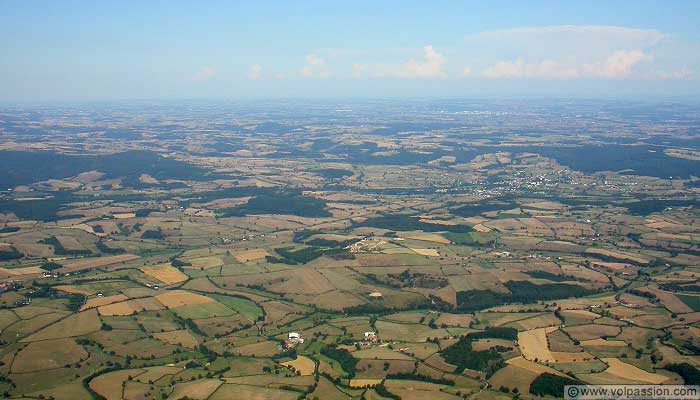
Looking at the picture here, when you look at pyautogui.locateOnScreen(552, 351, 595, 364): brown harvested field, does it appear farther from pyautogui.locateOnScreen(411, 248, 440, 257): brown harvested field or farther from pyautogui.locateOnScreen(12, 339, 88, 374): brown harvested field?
pyautogui.locateOnScreen(12, 339, 88, 374): brown harvested field

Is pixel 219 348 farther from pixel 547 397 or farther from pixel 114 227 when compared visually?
pixel 114 227

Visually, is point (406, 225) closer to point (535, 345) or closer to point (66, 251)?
point (535, 345)

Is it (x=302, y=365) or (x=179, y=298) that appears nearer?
(x=302, y=365)

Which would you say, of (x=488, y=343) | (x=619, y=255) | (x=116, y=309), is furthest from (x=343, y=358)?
(x=619, y=255)

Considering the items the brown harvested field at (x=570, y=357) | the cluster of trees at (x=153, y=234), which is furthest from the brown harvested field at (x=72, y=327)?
the brown harvested field at (x=570, y=357)

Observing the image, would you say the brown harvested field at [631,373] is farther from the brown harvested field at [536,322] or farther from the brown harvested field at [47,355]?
the brown harvested field at [47,355]

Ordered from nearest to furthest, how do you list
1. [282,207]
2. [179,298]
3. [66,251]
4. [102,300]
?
[102,300], [179,298], [66,251], [282,207]

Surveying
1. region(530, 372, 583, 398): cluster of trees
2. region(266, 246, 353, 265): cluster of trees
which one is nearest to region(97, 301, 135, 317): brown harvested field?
region(266, 246, 353, 265): cluster of trees

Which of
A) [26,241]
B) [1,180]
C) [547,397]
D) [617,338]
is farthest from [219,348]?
[1,180]

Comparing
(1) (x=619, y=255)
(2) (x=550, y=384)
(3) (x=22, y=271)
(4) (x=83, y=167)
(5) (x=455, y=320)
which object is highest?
(4) (x=83, y=167)
